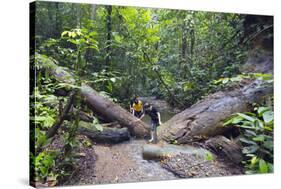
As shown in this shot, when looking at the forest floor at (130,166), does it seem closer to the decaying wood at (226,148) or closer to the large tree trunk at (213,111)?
the decaying wood at (226,148)

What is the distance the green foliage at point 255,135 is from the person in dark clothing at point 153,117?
84 cm

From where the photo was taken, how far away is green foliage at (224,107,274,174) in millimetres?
5328

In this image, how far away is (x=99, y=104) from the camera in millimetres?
4789

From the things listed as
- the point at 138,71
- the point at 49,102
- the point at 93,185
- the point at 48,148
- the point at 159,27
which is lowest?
the point at 93,185

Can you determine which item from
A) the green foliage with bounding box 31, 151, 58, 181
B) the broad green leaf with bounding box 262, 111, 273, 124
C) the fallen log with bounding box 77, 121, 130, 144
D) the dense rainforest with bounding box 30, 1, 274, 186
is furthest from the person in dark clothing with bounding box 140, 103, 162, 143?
the broad green leaf with bounding box 262, 111, 273, 124

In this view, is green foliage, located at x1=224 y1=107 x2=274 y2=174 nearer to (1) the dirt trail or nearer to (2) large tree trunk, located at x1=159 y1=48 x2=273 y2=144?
(2) large tree trunk, located at x1=159 y1=48 x2=273 y2=144

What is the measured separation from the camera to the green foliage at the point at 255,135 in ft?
17.5

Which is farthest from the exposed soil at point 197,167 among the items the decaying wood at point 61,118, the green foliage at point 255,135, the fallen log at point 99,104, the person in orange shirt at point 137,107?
the decaying wood at point 61,118

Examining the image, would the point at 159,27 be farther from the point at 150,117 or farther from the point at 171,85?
the point at 150,117

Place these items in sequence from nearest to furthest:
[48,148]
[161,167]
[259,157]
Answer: [48,148] → [161,167] → [259,157]

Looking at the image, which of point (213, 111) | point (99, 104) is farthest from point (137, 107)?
point (213, 111)

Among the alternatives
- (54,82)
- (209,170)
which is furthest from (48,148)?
(209,170)

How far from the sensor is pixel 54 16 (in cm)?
454
